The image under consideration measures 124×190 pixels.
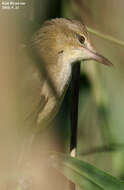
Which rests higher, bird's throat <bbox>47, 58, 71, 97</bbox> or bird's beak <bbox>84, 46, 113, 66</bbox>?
bird's beak <bbox>84, 46, 113, 66</bbox>

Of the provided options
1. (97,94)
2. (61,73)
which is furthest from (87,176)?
(61,73)

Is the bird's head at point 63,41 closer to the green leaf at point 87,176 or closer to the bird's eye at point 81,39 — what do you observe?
the bird's eye at point 81,39

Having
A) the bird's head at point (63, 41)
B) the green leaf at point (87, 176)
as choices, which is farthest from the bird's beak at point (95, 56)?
the green leaf at point (87, 176)

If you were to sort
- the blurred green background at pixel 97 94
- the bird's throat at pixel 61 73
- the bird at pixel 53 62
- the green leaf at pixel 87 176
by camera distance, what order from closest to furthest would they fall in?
the green leaf at pixel 87 176
the blurred green background at pixel 97 94
the bird at pixel 53 62
the bird's throat at pixel 61 73

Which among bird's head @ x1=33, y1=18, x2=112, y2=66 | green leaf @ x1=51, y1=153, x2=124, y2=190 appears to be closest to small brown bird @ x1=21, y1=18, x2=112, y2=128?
bird's head @ x1=33, y1=18, x2=112, y2=66

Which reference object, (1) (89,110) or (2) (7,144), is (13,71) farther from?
(1) (89,110)

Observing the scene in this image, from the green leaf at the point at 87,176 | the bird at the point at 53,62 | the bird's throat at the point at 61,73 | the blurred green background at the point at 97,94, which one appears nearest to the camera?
the green leaf at the point at 87,176

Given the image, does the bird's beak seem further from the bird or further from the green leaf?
the green leaf

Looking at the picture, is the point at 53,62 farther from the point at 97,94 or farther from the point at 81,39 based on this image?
the point at 97,94
